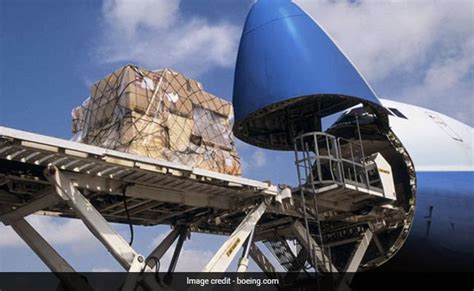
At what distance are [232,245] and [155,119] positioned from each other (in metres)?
3.54

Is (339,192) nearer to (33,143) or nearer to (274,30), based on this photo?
(274,30)

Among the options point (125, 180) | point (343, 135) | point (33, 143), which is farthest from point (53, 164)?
point (343, 135)

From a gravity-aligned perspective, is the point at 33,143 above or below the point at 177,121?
below

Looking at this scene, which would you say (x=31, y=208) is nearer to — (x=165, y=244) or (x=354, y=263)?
(x=165, y=244)

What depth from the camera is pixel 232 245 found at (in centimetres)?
1259

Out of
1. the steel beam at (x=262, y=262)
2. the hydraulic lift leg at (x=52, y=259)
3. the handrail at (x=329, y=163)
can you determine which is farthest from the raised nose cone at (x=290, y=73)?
the hydraulic lift leg at (x=52, y=259)

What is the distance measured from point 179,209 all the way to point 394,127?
25.0 feet

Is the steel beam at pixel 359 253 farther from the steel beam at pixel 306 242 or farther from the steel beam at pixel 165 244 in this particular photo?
the steel beam at pixel 165 244

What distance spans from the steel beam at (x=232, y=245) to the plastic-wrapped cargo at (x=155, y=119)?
1.74 meters

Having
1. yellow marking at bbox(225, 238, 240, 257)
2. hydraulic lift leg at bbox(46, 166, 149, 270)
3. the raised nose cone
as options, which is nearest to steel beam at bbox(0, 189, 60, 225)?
hydraulic lift leg at bbox(46, 166, 149, 270)

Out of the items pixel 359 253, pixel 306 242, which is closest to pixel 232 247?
pixel 306 242

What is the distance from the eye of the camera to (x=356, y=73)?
14836 millimetres

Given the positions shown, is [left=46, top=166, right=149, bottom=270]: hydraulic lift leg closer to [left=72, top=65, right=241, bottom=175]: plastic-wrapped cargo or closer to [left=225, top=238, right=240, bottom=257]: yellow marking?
[left=72, top=65, right=241, bottom=175]: plastic-wrapped cargo

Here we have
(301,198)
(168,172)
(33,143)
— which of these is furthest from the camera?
(301,198)
